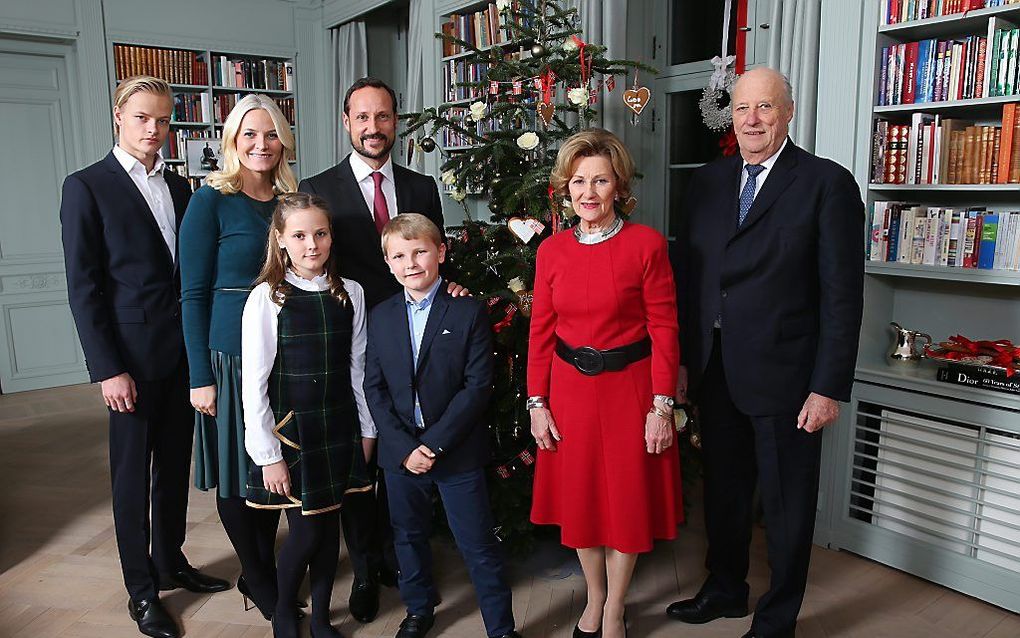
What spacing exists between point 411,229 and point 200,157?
4.62 m

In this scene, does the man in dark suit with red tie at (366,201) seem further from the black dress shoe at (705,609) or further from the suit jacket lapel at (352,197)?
the black dress shoe at (705,609)

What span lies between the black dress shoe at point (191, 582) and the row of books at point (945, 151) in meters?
2.79

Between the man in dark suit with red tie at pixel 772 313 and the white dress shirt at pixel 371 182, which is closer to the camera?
the man in dark suit with red tie at pixel 772 313

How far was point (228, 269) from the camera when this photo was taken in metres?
2.13

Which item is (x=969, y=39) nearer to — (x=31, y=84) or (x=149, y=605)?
(x=149, y=605)

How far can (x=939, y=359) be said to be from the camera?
265cm

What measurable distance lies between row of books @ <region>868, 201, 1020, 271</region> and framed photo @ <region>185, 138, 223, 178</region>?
495 cm

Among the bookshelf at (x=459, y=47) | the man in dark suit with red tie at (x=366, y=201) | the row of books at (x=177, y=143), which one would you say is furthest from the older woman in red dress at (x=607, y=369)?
the row of books at (x=177, y=143)

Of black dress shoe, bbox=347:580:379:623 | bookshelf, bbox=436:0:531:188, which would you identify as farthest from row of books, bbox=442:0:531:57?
black dress shoe, bbox=347:580:379:623

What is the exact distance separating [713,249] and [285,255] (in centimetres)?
121

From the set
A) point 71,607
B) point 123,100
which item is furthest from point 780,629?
point 123,100

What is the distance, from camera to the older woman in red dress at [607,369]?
2018mm

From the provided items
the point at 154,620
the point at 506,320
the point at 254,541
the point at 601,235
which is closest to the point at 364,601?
the point at 254,541

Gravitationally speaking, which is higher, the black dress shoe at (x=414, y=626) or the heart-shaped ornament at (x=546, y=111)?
the heart-shaped ornament at (x=546, y=111)
